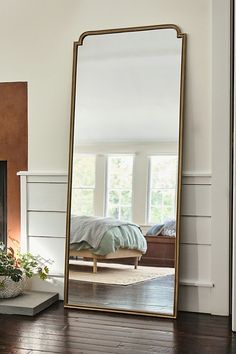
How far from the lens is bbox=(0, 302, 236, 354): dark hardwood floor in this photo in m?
2.71

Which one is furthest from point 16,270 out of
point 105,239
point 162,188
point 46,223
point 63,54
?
point 63,54

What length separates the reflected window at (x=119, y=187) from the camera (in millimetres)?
3523

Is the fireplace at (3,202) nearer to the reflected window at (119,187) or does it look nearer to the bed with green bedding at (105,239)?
the bed with green bedding at (105,239)

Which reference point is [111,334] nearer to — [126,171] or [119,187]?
[119,187]

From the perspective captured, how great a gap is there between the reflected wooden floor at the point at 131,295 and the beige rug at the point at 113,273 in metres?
0.03

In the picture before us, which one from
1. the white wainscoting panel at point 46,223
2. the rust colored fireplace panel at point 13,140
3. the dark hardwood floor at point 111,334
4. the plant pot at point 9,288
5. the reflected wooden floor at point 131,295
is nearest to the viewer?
the dark hardwood floor at point 111,334

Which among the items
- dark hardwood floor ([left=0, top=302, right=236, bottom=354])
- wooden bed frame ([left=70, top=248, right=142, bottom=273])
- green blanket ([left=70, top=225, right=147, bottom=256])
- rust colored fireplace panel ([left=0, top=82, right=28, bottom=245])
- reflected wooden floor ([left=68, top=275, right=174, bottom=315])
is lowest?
dark hardwood floor ([left=0, top=302, right=236, bottom=354])

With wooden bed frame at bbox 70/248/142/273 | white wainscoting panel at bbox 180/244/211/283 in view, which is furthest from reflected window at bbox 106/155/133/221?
white wainscoting panel at bbox 180/244/211/283

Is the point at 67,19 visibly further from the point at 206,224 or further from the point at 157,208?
the point at 206,224

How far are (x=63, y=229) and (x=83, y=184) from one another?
17.5 inches

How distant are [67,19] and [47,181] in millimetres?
1381

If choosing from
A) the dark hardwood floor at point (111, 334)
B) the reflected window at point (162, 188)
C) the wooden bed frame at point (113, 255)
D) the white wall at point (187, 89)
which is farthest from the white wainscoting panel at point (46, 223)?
the reflected window at point (162, 188)

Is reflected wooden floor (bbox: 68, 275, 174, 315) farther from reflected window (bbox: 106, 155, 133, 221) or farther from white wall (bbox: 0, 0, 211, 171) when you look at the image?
white wall (bbox: 0, 0, 211, 171)

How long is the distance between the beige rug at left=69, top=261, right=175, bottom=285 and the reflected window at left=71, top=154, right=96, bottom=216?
0.43m
